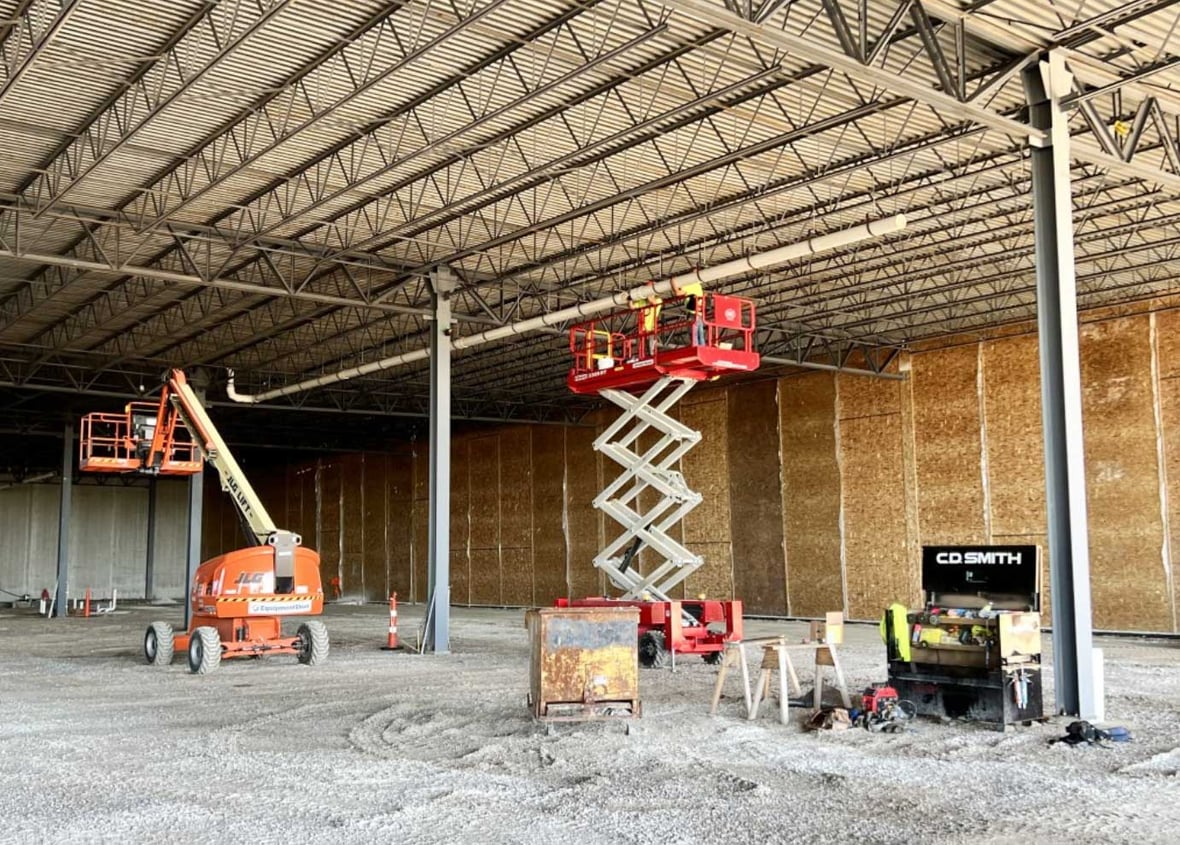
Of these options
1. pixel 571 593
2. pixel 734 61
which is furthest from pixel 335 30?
pixel 571 593

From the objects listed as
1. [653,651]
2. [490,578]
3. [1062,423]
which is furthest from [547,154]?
[490,578]

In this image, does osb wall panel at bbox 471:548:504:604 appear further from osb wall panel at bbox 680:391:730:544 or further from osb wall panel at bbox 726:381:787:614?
osb wall panel at bbox 726:381:787:614

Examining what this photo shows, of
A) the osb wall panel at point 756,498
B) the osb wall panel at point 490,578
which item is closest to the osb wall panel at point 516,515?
the osb wall panel at point 490,578

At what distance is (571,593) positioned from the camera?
4519 cm

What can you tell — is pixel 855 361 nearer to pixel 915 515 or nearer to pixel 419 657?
pixel 915 515

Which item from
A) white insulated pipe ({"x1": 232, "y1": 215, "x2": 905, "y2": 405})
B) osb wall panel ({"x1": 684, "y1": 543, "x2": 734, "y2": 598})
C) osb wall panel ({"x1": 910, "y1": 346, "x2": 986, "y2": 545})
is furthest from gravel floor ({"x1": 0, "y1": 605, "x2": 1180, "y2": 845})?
osb wall panel ({"x1": 684, "y1": 543, "x2": 734, "y2": 598})

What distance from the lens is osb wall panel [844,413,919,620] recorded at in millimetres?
33625

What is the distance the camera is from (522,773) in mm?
10555

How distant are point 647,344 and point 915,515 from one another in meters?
16.3

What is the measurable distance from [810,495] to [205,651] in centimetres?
2146

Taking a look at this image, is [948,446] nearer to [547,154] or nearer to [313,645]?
[547,154]

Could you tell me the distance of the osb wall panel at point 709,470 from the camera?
39219mm

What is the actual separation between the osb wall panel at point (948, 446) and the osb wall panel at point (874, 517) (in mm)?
794

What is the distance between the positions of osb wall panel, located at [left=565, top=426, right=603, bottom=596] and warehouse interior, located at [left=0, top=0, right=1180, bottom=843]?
742 centimetres
